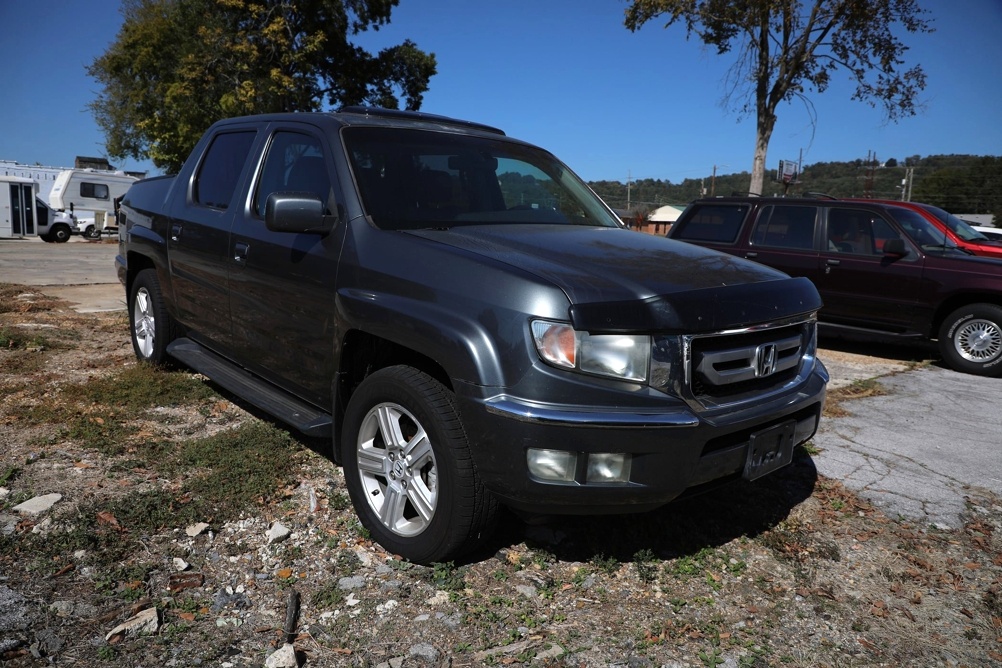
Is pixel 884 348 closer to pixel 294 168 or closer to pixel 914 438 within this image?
pixel 914 438

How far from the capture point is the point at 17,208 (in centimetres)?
2483

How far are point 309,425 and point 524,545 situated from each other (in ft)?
3.82

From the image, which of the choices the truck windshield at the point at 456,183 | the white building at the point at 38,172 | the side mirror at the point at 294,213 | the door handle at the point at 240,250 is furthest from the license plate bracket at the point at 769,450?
the white building at the point at 38,172

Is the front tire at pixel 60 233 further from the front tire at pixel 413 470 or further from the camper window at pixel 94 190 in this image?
the front tire at pixel 413 470

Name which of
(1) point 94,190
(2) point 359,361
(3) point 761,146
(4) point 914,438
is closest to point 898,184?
(3) point 761,146

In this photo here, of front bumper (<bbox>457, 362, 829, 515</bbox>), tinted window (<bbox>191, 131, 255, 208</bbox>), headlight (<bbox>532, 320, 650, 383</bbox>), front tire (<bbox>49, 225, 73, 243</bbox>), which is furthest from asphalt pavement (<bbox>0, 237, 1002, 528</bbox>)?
front tire (<bbox>49, 225, 73, 243</bbox>)

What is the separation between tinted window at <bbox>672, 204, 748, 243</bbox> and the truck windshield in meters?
5.25

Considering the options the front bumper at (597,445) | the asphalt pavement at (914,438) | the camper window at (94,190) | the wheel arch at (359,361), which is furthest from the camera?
the camper window at (94,190)

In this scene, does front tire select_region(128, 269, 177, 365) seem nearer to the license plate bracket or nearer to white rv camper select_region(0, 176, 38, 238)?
the license plate bracket

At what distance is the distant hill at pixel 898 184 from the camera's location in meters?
54.7

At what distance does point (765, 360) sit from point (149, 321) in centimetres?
472

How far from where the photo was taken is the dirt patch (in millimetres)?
2576

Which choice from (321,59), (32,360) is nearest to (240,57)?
(321,59)

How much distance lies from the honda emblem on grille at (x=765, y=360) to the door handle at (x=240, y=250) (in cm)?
270
